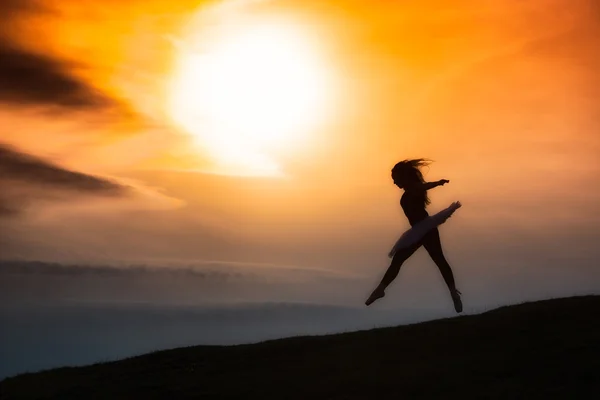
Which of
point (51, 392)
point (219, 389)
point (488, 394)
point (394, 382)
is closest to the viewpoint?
point (488, 394)

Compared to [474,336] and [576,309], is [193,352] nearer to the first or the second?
[474,336]

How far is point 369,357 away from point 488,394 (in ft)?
15.1

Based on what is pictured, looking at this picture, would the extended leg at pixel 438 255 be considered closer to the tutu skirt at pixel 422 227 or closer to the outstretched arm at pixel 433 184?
the tutu skirt at pixel 422 227

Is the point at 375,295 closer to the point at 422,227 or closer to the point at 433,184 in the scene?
the point at 422,227

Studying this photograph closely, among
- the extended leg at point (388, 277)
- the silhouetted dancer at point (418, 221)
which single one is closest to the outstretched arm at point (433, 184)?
the silhouetted dancer at point (418, 221)

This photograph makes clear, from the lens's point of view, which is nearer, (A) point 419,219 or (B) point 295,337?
(A) point 419,219

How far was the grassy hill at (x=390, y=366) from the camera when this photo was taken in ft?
61.8

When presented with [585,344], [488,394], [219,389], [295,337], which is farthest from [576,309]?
[219,389]

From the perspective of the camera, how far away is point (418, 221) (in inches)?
909

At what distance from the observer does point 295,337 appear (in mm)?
25719

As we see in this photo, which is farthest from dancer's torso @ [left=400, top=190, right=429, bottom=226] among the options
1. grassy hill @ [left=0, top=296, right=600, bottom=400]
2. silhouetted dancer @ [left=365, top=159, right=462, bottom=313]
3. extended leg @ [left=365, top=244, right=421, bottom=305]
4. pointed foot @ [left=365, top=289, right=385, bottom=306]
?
grassy hill @ [left=0, top=296, right=600, bottom=400]

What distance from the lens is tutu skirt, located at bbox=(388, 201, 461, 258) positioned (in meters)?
22.8

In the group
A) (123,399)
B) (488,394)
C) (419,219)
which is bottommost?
(488,394)

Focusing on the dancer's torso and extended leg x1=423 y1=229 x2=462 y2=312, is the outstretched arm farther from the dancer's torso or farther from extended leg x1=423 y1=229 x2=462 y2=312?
extended leg x1=423 y1=229 x2=462 y2=312
